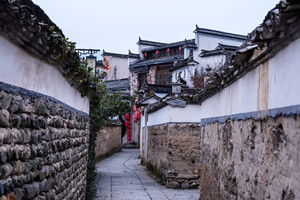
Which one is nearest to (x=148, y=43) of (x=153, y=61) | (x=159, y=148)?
(x=153, y=61)

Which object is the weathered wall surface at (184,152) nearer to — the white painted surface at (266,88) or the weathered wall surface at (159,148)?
the weathered wall surface at (159,148)

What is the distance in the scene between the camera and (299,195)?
9.39 ft

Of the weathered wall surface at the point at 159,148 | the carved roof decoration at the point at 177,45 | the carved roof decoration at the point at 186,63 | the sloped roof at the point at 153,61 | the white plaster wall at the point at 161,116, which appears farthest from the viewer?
the sloped roof at the point at 153,61

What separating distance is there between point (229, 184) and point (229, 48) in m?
19.4

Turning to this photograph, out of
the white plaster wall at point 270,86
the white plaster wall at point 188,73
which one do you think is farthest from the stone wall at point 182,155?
the white plaster wall at point 188,73

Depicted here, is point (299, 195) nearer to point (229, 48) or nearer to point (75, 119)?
point (75, 119)

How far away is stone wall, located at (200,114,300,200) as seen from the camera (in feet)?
9.99

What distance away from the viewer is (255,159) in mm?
4094

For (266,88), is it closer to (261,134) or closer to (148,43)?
(261,134)

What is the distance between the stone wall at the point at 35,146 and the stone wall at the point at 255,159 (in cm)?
224

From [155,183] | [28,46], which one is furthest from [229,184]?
[155,183]

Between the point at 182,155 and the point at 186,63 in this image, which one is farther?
the point at 186,63

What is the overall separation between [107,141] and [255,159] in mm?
18083

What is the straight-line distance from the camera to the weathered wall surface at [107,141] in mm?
19078
